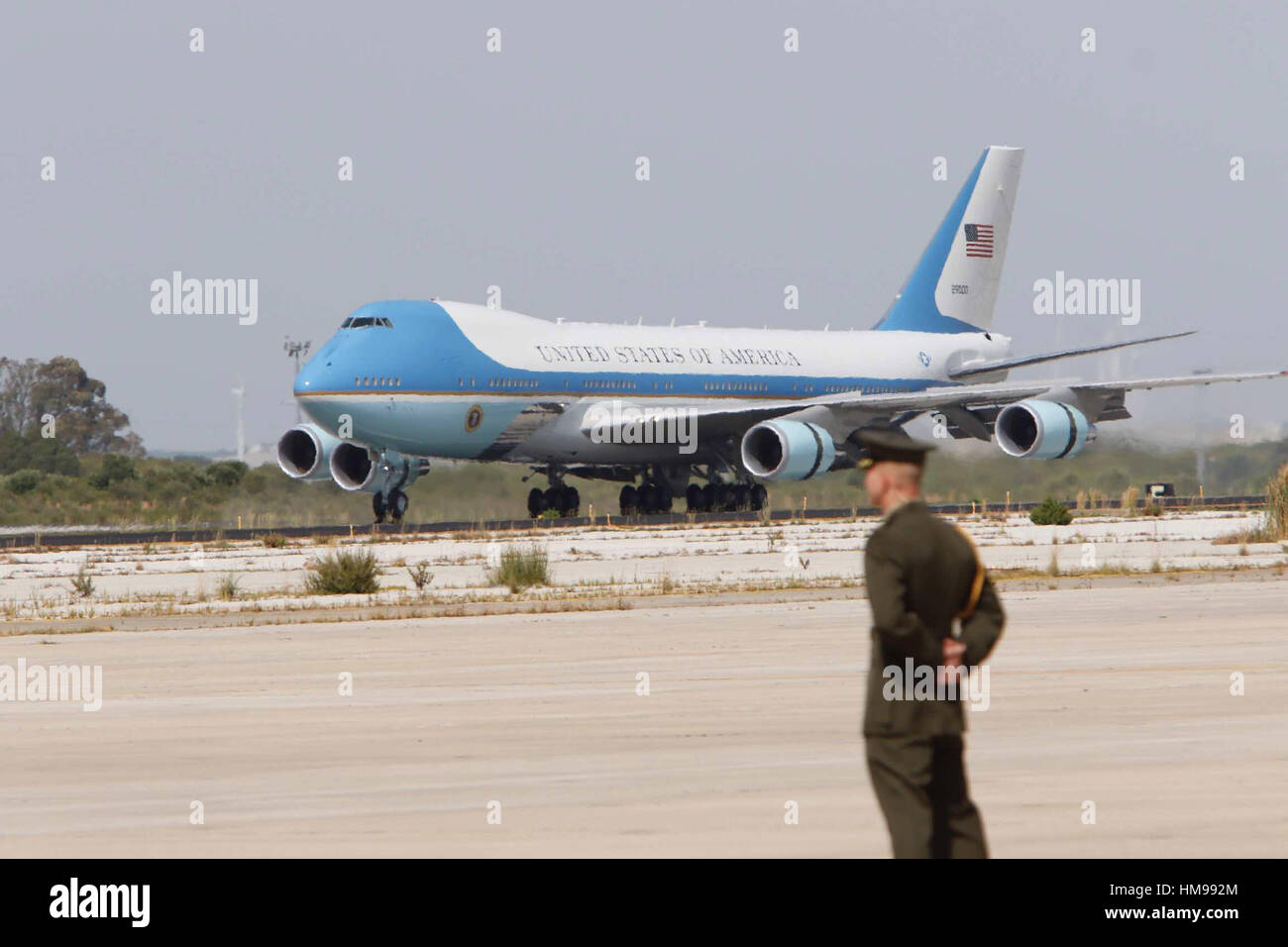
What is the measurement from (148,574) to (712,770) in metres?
21.2

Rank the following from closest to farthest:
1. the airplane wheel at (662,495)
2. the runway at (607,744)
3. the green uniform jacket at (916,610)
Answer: the green uniform jacket at (916,610) < the runway at (607,744) < the airplane wheel at (662,495)

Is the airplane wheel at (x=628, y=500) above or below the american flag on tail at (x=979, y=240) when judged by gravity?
below

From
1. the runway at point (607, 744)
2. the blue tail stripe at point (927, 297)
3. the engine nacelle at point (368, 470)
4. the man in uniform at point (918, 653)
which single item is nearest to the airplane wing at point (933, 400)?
the engine nacelle at point (368, 470)

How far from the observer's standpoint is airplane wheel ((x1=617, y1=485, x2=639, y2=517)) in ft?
161

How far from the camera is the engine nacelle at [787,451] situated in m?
44.0

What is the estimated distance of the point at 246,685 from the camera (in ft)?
52.6

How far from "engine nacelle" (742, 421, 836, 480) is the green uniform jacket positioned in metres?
36.8

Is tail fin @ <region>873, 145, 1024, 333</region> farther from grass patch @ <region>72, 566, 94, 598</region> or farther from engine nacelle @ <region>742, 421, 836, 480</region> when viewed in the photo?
grass patch @ <region>72, 566, 94, 598</region>

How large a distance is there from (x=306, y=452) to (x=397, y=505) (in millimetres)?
2793

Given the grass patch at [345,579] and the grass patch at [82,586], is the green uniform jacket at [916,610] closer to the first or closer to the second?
the grass patch at [345,579]

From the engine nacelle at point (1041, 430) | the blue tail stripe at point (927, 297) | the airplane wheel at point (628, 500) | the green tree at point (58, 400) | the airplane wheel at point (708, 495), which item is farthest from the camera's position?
the green tree at point (58, 400)

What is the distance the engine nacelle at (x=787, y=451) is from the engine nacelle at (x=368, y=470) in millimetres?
7663
